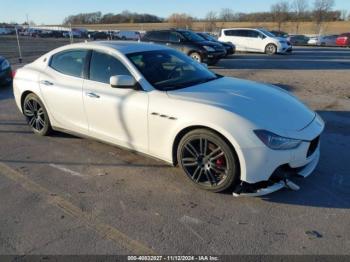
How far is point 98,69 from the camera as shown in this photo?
496 centimetres

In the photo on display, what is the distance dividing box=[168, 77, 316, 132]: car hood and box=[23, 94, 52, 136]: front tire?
2.56m

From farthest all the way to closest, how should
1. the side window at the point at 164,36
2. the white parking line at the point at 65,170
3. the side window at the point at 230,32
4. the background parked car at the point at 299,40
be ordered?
the background parked car at the point at 299,40, the side window at the point at 230,32, the side window at the point at 164,36, the white parking line at the point at 65,170

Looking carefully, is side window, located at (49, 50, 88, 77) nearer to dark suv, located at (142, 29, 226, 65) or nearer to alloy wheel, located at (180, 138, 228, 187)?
alloy wheel, located at (180, 138, 228, 187)

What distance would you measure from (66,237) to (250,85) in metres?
2.95

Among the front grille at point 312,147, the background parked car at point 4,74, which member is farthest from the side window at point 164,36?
the front grille at point 312,147

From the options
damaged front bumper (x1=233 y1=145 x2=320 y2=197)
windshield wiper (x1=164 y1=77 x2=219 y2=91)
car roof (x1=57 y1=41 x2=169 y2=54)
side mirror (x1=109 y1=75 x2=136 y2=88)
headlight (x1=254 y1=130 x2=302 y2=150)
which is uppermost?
car roof (x1=57 y1=41 x2=169 y2=54)

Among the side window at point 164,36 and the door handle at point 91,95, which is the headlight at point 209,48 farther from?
the door handle at point 91,95

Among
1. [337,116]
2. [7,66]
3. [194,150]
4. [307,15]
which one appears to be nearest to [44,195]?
[194,150]

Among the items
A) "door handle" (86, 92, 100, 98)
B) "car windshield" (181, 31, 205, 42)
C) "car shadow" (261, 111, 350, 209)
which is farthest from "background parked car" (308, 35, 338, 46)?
"door handle" (86, 92, 100, 98)

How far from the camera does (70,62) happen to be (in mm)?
5375

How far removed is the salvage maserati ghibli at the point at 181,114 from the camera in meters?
3.75

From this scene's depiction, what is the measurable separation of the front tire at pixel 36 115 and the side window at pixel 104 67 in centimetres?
132

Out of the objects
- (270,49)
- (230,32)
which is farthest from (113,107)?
(230,32)

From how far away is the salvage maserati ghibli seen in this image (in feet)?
12.3
